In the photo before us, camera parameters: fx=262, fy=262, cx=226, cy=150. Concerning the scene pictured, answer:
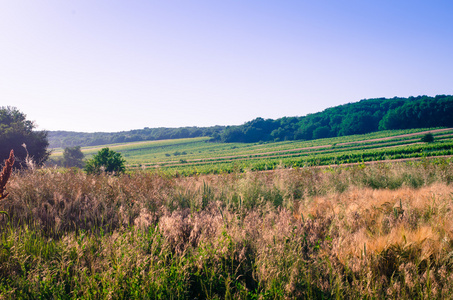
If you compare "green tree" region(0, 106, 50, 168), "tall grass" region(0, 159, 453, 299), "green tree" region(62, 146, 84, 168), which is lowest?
"green tree" region(62, 146, 84, 168)

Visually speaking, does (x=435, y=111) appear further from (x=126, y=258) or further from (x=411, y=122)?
(x=126, y=258)

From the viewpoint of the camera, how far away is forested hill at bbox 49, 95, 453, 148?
9438 centimetres

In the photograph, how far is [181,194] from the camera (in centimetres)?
616

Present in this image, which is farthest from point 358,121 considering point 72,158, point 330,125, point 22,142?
point 22,142

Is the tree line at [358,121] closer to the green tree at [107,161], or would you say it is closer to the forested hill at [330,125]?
the forested hill at [330,125]

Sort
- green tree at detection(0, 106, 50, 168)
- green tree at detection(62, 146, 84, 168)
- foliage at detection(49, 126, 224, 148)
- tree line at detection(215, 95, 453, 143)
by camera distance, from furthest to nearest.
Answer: foliage at detection(49, 126, 224, 148) < tree line at detection(215, 95, 453, 143) < green tree at detection(62, 146, 84, 168) < green tree at detection(0, 106, 50, 168)

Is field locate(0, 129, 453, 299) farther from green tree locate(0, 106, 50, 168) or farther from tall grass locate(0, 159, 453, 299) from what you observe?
green tree locate(0, 106, 50, 168)

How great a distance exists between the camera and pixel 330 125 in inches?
5295

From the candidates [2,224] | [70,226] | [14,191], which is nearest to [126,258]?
[70,226]

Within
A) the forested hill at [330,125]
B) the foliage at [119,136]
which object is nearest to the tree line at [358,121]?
the forested hill at [330,125]

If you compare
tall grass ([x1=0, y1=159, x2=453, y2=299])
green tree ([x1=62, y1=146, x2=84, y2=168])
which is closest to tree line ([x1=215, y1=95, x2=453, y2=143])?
green tree ([x1=62, y1=146, x2=84, y2=168])

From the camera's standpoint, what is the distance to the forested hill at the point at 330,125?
94.4 meters

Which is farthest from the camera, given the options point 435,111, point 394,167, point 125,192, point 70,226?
point 435,111

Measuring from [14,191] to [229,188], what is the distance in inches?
187
